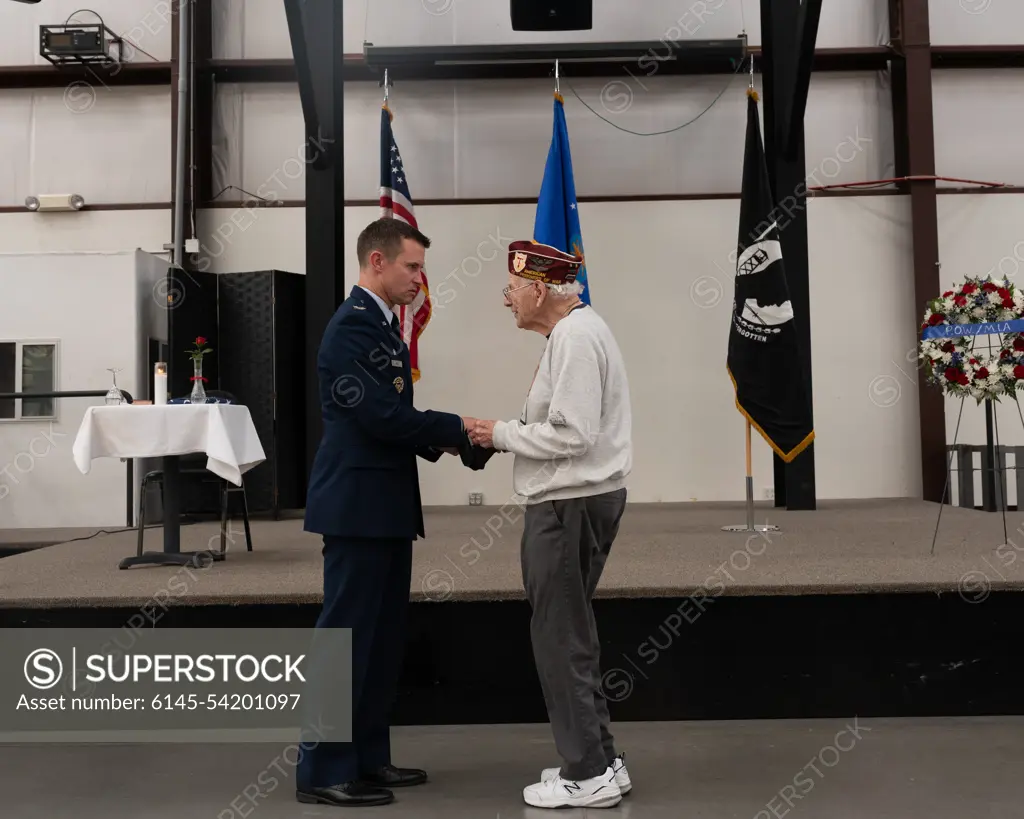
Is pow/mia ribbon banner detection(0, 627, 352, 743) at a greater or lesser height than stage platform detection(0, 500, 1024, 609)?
lesser

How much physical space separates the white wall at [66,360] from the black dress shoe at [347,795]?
4982 millimetres

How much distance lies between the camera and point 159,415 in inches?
161

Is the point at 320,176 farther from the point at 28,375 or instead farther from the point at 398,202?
the point at 28,375

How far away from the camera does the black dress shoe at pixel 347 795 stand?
7.56ft

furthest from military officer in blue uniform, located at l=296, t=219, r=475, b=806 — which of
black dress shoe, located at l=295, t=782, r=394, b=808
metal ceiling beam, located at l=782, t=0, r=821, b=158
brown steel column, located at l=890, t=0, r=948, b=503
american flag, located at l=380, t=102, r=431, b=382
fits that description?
brown steel column, located at l=890, t=0, r=948, b=503

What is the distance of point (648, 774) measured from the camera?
2.53m

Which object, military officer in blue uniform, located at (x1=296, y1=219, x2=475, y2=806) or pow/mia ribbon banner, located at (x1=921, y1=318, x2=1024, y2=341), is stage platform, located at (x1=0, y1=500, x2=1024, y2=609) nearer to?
military officer in blue uniform, located at (x1=296, y1=219, x2=475, y2=806)

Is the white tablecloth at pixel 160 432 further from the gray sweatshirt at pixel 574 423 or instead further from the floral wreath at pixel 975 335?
the floral wreath at pixel 975 335

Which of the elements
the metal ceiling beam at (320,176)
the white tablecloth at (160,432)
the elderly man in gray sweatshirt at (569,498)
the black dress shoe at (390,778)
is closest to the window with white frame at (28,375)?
the metal ceiling beam at (320,176)

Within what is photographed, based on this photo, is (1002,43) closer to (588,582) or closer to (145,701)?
(588,582)

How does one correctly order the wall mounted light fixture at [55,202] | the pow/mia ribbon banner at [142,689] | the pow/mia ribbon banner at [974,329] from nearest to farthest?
the pow/mia ribbon banner at [142,689] → the pow/mia ribbon banner at [974,329] → the wall mounted light fixture at [55,202]

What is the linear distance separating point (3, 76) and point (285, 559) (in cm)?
576

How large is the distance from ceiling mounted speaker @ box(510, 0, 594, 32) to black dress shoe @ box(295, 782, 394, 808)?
206 inches

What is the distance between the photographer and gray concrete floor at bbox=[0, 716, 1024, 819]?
7.52 feet
